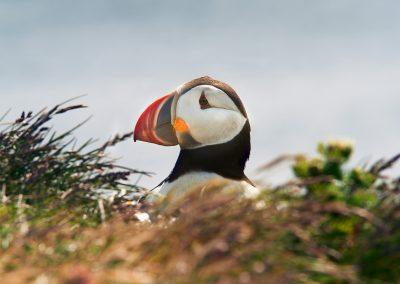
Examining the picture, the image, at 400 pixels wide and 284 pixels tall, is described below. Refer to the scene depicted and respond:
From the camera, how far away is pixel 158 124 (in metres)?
7.38

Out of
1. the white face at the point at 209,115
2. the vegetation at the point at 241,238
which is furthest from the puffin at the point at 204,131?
the vegetation at the point at 241,238

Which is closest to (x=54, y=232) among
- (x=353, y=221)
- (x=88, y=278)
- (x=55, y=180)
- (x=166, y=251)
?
(x=166, y=251)

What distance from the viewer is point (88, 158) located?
672 cm

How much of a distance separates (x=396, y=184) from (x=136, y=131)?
11.6 feet

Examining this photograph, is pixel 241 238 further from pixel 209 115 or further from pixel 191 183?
pixel 209 115

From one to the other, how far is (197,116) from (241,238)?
3.72m

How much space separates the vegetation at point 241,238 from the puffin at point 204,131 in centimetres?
178

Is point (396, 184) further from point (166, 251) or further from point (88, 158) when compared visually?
point (88, 158)

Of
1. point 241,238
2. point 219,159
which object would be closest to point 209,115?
point 219,159

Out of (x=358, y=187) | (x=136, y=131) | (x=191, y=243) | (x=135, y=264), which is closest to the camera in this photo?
(x=135, y=264)

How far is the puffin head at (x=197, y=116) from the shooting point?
7.00 meters

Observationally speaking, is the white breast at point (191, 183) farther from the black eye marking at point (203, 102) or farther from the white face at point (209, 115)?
the black eye marking at point (203, 102)

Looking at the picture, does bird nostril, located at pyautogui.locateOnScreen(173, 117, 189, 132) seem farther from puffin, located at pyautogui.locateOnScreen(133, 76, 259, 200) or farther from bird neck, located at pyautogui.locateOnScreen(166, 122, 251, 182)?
bird neck, located at pyautogui.locateOnScreen(166, 122, 251, 182)

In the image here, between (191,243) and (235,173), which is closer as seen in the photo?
(191,243)
